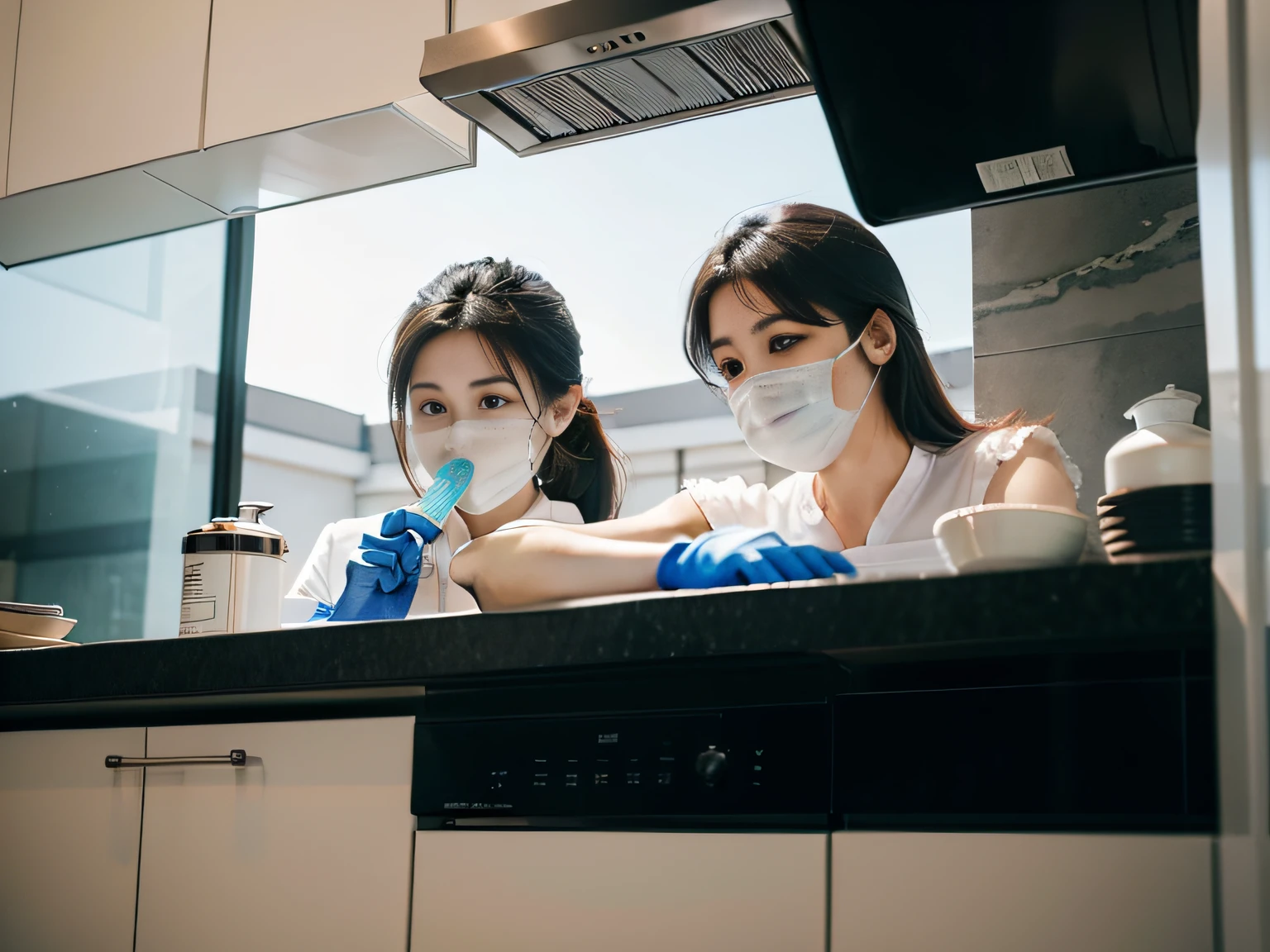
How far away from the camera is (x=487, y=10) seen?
1780 millimetres

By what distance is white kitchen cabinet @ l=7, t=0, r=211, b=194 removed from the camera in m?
2.05

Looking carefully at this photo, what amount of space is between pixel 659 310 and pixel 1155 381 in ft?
2.79

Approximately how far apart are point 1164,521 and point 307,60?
1535 millimetres

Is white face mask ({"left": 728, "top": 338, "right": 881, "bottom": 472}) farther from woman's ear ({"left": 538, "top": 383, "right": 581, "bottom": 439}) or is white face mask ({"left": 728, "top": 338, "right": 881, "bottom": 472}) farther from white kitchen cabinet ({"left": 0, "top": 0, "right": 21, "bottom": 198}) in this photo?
white kitchen cabinet ({"left": 0, "top": 0, "right": 21, "bottom": 198})

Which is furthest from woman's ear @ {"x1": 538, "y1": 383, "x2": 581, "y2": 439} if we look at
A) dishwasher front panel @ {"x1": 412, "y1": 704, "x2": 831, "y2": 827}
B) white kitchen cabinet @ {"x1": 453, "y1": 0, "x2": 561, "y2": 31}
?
dishwasher front panel @ {"x1": 412, "y1": 704, "x2": 831, "y2": 827}

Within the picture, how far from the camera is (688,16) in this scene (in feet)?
4.72

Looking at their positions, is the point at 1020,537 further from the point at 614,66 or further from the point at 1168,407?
the point at 614,66

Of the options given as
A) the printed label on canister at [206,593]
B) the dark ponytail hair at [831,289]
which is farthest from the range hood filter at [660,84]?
the printed label on canister at [206,593]

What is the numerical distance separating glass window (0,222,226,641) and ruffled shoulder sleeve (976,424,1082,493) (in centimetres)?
177

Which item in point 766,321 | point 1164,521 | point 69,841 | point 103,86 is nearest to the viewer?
point 1164,521

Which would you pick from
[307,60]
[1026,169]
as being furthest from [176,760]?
[1026,169]

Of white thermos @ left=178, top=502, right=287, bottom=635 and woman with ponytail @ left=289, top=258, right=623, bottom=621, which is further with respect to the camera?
woman with ponytail @ left=289, top=258, right=623, bottom=621

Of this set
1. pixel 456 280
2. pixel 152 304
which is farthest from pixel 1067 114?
pixel 152 304

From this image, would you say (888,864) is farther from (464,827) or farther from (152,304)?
(152,304)
